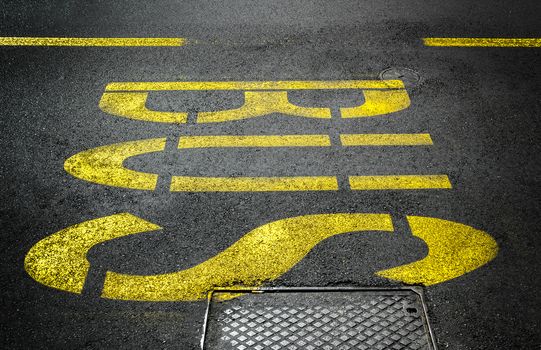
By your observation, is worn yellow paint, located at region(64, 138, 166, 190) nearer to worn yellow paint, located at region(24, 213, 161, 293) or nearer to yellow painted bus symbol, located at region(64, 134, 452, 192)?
yellow painted bus symbol, located at region(64, 134, 452, 192)

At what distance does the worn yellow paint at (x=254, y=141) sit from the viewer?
525 centimetres

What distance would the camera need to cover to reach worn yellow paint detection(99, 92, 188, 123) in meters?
5.57

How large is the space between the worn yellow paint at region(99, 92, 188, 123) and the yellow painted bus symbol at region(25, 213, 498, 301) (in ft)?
4.45

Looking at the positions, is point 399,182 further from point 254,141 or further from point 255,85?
point 255,85

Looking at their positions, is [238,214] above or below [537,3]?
below

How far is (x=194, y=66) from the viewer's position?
6.32 metres

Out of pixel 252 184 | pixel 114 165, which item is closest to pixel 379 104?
pixel 252 184

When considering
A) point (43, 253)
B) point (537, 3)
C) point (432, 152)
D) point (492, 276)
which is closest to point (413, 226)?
point (492, 276)

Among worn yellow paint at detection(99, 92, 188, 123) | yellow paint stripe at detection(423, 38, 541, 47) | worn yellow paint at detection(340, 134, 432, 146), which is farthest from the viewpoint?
yellow paint stripe at detection(423, 38, 541, 47)

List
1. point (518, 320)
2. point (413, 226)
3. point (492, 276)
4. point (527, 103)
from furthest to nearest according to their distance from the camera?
1. point (527, 103)
2. point (413, 226)
3. point (492, 276)
4. point (518, 320)

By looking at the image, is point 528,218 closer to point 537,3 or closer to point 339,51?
point 339,51

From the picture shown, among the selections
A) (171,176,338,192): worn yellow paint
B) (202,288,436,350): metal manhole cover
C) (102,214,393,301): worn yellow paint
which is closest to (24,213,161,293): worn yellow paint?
(102,214,393,301): worn yellow paint

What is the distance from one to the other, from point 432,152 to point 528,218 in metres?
1.02

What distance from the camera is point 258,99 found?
19.1 ft
